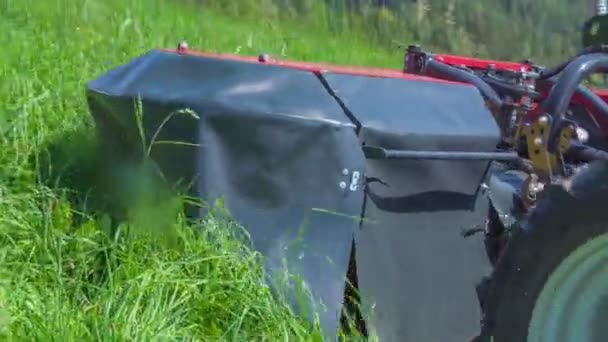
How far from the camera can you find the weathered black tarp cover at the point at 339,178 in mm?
2447

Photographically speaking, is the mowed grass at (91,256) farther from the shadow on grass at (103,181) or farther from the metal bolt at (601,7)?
the metal bolt at (601,7)

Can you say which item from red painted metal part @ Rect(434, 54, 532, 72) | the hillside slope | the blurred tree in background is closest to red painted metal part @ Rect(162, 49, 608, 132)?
red painted metal part @ Rect(434, 54, 532, 72)

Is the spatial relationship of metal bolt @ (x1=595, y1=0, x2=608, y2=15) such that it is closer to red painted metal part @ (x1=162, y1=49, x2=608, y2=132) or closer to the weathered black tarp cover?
red painted metal part @ (x1=162, y1=49, x2=608, y2=132)

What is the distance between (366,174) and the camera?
8.06ft

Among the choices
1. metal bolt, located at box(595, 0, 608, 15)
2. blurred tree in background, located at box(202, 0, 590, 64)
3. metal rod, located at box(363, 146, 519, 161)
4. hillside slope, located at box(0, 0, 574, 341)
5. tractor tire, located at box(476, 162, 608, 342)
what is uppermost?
metal bolt, located at box(595, 0, 608, 15)

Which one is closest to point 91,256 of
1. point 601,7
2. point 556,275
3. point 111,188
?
point 111,188

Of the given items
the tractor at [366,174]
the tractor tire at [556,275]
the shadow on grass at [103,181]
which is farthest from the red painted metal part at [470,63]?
the tractor tire at [556,275]

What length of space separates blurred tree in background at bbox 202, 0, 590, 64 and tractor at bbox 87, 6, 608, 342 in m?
2.16

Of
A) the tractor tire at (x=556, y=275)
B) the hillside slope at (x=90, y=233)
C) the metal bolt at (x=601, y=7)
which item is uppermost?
the metal bolt at (x=601, y=7)

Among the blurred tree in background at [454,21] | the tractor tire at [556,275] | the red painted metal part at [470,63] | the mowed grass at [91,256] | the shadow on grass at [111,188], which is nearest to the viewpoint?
the tractor tire at [556,275]

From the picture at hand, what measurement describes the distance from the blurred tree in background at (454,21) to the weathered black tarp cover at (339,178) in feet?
7.41

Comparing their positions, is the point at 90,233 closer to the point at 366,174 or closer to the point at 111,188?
the point at 111,188

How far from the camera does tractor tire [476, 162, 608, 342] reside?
2162 mm

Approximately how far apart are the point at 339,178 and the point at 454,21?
4895 millimetres
